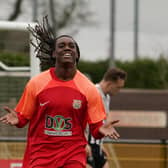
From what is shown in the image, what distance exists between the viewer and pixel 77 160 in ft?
22.6

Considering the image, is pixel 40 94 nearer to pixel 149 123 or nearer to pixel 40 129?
pixel 40 129

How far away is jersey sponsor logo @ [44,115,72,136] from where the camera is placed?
684 cm

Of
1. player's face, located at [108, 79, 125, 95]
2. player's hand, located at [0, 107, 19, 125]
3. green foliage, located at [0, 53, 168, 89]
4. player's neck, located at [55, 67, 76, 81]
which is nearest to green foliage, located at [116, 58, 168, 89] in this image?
green foliage, located at [0, 53, 168, 89]

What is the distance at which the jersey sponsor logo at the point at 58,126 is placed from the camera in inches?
269

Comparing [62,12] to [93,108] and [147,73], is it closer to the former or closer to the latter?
[147,73]

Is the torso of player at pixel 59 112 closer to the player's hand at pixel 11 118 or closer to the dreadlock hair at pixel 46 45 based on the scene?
the player's hand at pixel 11 118

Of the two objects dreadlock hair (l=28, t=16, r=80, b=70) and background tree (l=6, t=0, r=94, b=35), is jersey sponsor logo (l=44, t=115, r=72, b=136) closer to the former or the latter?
dreadlock hair (l=28, t=16, r=80, b=70)

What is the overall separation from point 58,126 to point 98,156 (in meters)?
3.77

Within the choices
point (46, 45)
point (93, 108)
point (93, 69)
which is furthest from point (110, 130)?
point (93, 69)

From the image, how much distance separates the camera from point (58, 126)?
22.5ft

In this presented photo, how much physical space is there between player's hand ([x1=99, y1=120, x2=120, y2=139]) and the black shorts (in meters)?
3.72

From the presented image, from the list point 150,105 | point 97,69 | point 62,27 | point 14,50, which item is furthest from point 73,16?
point 14,50

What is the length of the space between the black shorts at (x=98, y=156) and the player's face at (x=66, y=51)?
11.9 ft

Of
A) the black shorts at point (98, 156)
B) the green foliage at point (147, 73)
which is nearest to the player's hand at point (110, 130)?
the black shorts at point (98, 156)
